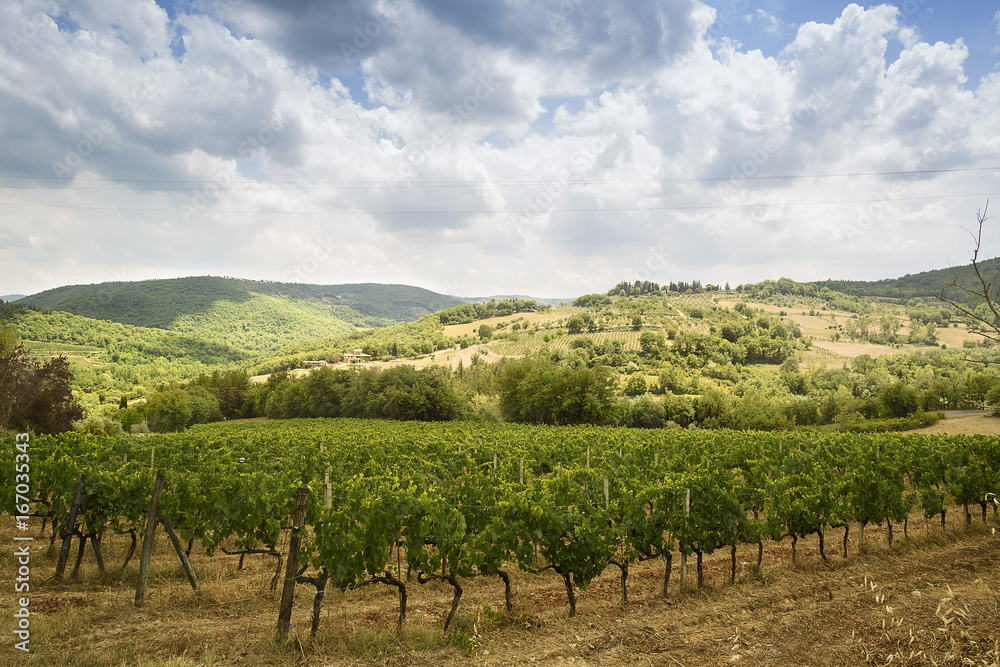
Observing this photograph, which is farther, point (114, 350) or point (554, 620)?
point (114, 350)

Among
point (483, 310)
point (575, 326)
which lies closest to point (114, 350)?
point (483, 310)

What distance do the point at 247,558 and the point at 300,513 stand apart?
477 cm

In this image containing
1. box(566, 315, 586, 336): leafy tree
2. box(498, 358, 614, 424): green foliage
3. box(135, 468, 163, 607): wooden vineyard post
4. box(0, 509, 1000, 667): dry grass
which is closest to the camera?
box(0, 509, 1000, 667): dry grass

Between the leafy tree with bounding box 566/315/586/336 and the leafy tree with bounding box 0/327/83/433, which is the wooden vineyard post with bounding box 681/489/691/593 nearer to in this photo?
the leafy tree with bounding box 0/327/83/433

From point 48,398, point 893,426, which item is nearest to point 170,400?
point 48,398

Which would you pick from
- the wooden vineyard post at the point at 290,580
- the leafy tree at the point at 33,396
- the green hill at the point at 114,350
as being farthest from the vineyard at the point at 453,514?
the green hill at the point at 114,350

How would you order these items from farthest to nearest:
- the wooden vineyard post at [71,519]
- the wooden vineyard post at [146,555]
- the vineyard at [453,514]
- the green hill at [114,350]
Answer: the green hill at [114,350] < the wooden vineyard post at [71,519] < the wooden vineyard post at [146,555] < the vineyard at [453,514]

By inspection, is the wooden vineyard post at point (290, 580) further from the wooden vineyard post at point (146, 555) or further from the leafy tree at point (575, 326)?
the leafy tree at point (575, 326)

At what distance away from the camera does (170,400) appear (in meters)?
51.6

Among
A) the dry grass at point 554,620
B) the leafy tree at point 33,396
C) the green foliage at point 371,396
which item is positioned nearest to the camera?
the dry grass at point 554,620

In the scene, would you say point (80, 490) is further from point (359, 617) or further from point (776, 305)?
point (776, 305)

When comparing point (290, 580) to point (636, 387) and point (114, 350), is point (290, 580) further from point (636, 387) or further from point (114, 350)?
point (114, 350)

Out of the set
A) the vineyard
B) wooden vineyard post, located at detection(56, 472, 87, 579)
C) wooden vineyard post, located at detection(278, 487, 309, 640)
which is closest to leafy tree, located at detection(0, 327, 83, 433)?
the vineyard

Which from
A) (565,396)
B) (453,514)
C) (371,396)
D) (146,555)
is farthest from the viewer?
(371,396)
